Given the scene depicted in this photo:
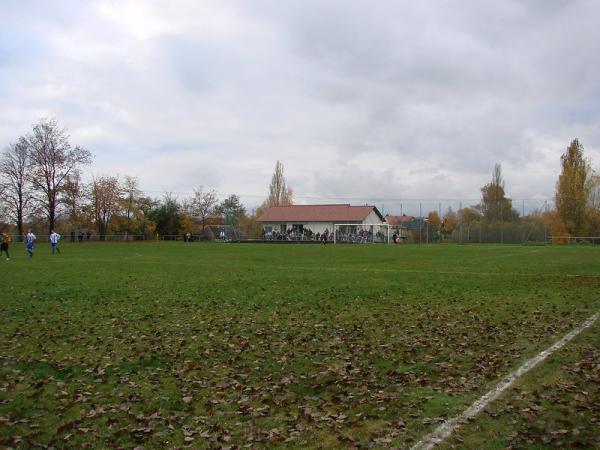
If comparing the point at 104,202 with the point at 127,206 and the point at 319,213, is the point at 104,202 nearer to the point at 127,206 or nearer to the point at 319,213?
the point at 127,206

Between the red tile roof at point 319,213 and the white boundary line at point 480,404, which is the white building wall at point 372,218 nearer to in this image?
the red tile roof at point 319,213

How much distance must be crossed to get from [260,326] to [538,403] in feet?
19.5

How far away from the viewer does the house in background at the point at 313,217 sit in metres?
81.4

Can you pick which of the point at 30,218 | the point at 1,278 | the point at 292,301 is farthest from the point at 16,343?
the point at 30,218

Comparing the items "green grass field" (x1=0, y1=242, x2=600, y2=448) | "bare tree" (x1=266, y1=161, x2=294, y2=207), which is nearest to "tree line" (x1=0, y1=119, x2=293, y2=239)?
"bare tree" (x1=266, y1=161, x2=294, y2=207)

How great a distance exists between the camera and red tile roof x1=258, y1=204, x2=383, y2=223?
269 feet

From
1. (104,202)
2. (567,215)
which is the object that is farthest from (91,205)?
(567,215)

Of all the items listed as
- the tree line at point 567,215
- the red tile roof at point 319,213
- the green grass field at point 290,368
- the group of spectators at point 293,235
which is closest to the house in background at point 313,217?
the red tile roof at point 319,213

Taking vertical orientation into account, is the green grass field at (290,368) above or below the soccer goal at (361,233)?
below

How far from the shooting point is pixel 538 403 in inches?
230

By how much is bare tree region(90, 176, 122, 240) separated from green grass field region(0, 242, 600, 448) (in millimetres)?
63088

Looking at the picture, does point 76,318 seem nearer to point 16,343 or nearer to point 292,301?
point 16,343

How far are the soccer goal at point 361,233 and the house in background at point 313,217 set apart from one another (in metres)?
1.02

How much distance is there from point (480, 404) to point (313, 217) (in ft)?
252
